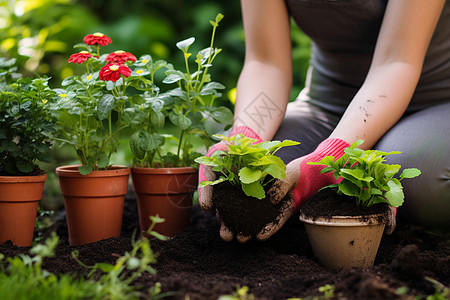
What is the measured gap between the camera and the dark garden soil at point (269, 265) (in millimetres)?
1041

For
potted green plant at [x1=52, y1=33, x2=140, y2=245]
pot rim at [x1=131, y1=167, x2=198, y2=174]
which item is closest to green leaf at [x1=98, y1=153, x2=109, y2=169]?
potted green plant at [x1=52, y1=33, x2=140, y2=245]

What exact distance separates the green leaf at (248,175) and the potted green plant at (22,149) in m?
0.65

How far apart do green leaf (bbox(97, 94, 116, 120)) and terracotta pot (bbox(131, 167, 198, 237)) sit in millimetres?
301

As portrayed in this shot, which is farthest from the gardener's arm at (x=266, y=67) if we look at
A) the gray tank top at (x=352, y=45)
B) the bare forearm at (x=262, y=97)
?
the gray tank top at (x=352, y=45)

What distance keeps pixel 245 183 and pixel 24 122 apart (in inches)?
28.7

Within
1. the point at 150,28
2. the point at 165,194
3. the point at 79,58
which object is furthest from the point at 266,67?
the point at 150,28

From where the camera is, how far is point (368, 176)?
1.24 meters

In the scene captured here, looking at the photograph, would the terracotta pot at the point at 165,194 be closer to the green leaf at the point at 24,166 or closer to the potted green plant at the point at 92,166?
the potted green plant at the point at 92,166

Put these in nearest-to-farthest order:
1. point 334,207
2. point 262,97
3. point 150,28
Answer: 1. point 334,207
2. point 262,97
3. point 150,28

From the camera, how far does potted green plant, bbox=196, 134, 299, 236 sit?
4.20ft

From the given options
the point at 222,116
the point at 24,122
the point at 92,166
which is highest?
the point at 24,122

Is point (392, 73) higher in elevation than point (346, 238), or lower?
higher

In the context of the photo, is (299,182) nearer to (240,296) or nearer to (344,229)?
(344,229)

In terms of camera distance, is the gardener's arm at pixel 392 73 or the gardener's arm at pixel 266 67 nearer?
the gardener's arm at pixel 392 73
